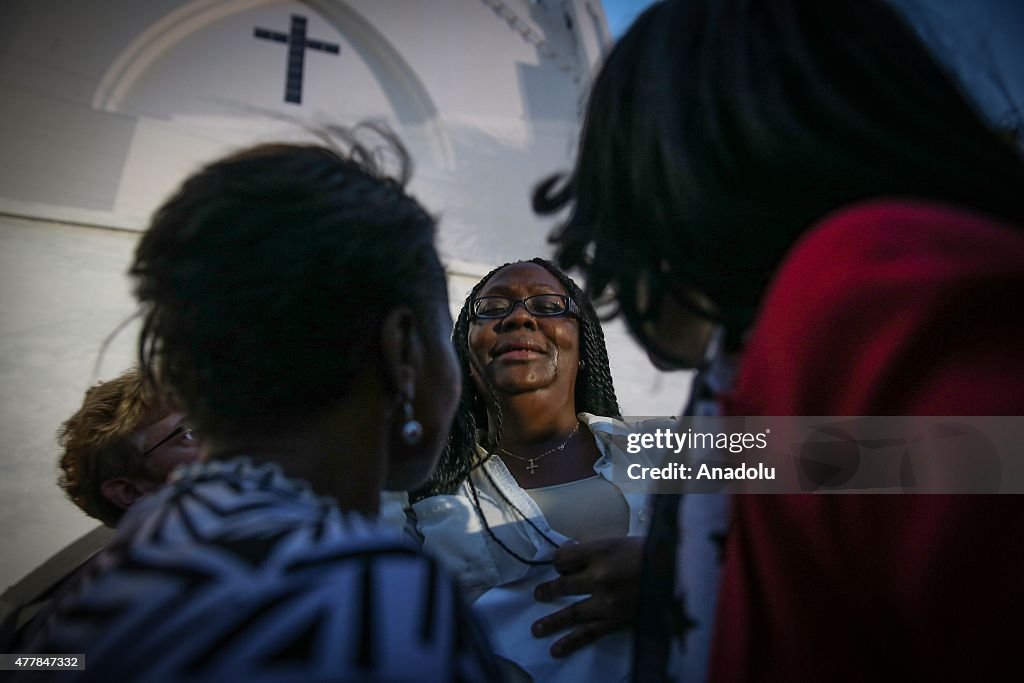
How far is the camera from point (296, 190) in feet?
2.85

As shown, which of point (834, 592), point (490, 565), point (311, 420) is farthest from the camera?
point (490, 565)

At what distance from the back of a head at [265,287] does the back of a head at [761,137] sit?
43 cm

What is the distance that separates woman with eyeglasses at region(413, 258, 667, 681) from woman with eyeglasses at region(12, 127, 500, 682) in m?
0.47

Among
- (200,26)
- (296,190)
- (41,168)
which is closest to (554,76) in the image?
(200,26)

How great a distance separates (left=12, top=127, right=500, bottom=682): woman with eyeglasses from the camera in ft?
1.81

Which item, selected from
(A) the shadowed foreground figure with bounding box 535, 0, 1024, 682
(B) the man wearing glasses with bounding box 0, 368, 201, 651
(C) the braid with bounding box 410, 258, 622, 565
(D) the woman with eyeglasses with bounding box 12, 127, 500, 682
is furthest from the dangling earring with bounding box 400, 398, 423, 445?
(B) the man wearing glasses with bounding box 0, 368, 201, 651

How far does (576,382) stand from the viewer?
1.88 meters

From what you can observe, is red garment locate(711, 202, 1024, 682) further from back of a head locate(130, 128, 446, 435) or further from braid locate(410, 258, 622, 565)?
braid locate(410, 258, 622, 565)

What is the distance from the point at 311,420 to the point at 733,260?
26.2 inches

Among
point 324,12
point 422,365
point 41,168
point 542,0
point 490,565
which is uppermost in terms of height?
point 542,0

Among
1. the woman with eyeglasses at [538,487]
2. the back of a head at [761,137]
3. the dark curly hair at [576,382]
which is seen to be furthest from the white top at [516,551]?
the back of a head at [761,137]

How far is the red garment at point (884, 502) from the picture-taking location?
63 centimetres

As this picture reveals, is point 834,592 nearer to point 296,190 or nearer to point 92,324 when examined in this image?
point 296,190

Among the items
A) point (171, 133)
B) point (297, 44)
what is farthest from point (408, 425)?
point (297, 44)
